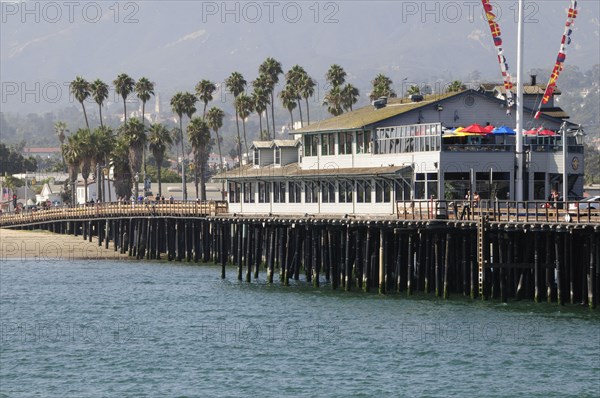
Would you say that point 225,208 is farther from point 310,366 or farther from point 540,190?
point 310,366

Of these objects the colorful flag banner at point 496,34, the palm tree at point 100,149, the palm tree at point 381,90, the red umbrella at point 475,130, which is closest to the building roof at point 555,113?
the red umbrella at point 475,130

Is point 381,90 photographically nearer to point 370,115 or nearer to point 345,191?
point 370,115

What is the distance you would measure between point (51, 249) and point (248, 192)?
26341 mm

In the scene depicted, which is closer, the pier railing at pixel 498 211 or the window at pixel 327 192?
the pier railing at pixel 498 211

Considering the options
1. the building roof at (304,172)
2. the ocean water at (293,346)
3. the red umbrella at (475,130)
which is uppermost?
the red umbrella at (475,130)

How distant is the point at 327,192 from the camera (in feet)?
228

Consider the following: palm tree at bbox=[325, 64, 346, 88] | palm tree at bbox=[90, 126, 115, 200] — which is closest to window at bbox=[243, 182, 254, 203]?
palm tree at bbox=[90, 126, 115, 200]

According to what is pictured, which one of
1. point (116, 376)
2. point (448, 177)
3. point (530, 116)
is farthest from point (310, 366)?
point (530, 116)

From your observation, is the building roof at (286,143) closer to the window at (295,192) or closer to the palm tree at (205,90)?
the window at (295,192)

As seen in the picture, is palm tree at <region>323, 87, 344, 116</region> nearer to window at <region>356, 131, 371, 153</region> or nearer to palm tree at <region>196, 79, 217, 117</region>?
palm tree at <region>196, 79, 217, 117</region>

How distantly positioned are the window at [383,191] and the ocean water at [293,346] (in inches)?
226

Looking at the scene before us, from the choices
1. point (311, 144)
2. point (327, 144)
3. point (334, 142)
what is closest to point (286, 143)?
point (311, 144)

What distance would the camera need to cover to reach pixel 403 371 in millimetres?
42219

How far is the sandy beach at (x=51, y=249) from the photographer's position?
95.5 meters
